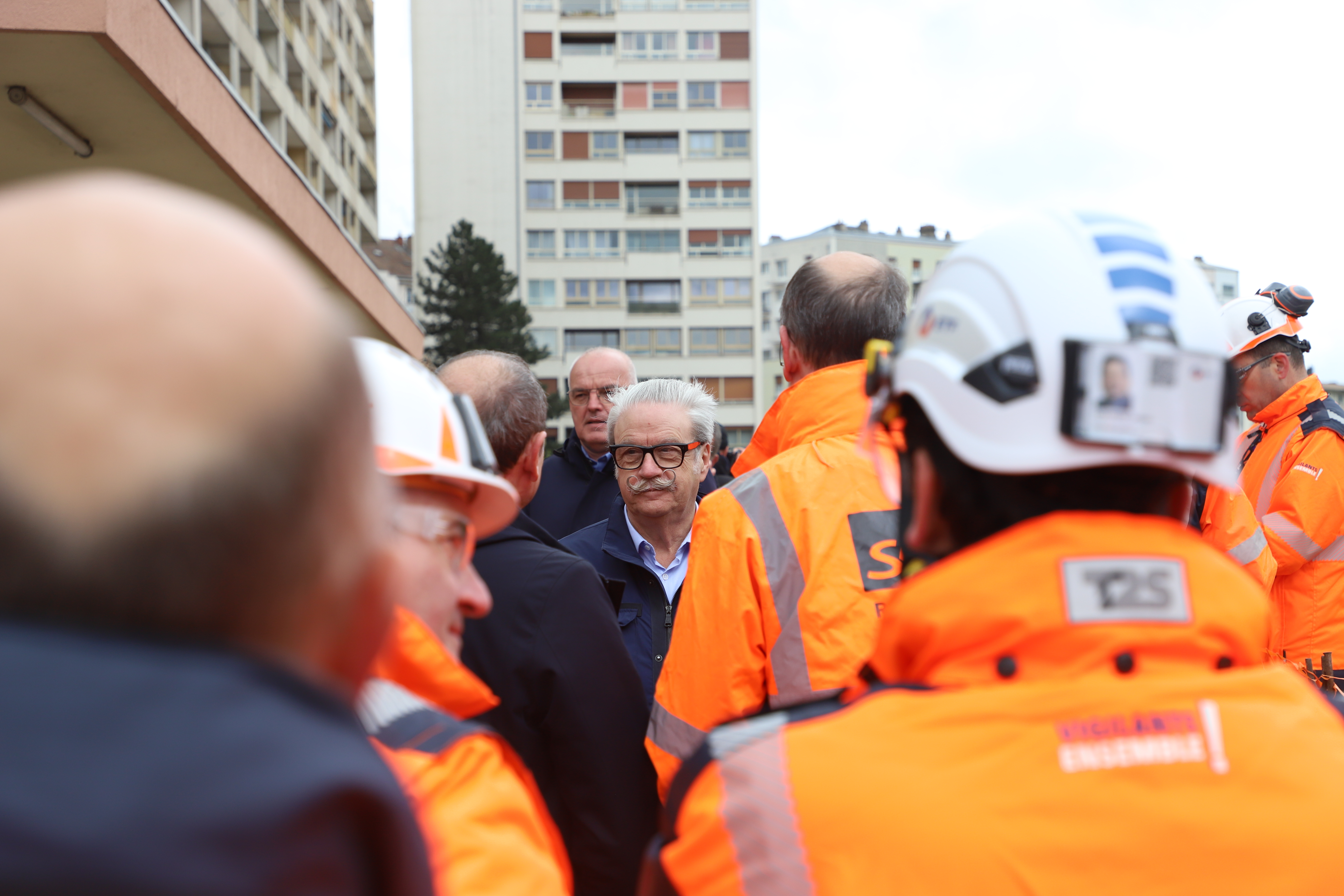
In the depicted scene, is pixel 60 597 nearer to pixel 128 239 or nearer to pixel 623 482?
pixel 128 239

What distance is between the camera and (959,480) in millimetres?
1351

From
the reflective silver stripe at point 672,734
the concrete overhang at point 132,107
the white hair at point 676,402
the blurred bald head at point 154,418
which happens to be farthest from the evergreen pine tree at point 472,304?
the blurred bald head at point 154,418

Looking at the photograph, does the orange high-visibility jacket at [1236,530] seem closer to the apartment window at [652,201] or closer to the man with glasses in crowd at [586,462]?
the man with glasses in crowd at [586,462]

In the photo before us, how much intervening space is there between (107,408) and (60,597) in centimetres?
12

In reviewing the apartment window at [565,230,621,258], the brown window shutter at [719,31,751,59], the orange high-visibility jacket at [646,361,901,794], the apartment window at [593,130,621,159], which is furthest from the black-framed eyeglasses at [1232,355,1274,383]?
the brown window shutter at [719,31,751,59]

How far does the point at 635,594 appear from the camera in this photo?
13.8ft

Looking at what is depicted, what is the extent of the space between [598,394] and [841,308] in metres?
3.76

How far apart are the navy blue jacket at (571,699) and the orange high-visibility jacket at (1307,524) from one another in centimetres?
374

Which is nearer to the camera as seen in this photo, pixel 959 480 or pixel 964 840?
pixel 964 840

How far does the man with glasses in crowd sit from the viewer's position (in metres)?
5.74

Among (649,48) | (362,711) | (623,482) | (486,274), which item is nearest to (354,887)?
(362,711)

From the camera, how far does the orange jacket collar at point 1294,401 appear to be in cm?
509

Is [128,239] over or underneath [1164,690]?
over

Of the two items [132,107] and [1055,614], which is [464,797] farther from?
[132,107]
